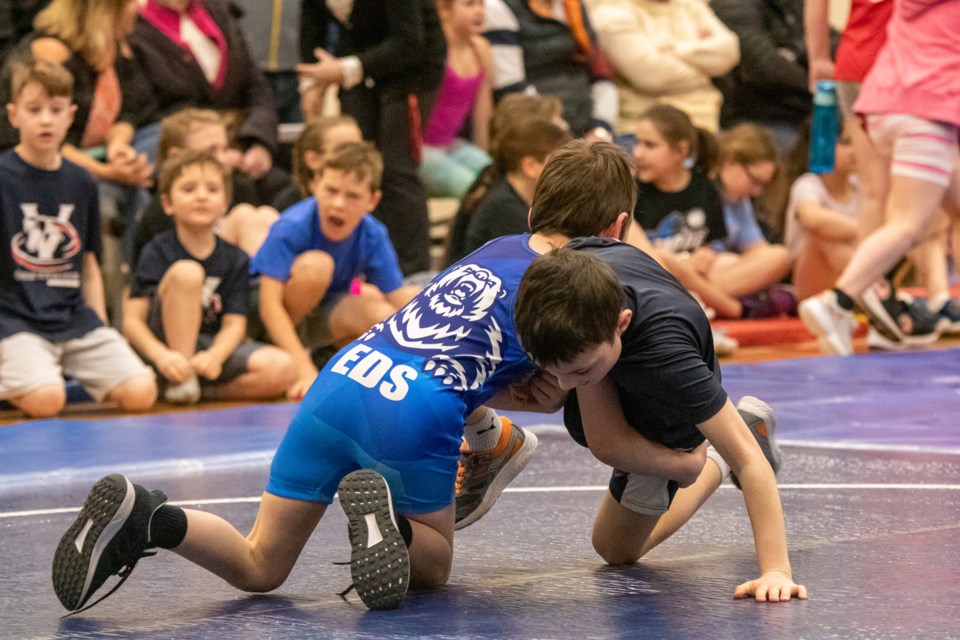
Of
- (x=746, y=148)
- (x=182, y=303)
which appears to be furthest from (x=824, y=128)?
(x=182, y=303)

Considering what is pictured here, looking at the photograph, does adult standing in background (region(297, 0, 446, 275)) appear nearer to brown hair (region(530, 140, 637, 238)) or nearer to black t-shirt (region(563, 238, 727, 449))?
brown hair (region(530, 140, 637, 238))

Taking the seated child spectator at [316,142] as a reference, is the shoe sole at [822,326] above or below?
below

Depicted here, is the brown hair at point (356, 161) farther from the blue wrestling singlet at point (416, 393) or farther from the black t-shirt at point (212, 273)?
the blue wrestling singlet at point (416, 393)

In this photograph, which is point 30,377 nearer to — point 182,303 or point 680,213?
point 182,303

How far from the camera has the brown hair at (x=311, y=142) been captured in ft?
18.7

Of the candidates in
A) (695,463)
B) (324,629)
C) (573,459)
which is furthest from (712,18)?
(324,629)

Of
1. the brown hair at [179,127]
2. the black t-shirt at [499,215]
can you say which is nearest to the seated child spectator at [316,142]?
the brown hair at [179,127]

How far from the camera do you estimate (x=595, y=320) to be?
233 cm

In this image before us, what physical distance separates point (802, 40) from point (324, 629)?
6600 mm

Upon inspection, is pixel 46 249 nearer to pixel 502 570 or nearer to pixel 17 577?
pixel 17 577

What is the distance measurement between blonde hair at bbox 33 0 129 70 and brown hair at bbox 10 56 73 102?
2.75 feet

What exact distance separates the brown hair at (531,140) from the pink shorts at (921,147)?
1.17 meters

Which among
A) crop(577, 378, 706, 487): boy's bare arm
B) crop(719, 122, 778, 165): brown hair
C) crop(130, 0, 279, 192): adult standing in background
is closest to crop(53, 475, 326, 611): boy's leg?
crop(577, 378, 706, 487): boy's bare arm

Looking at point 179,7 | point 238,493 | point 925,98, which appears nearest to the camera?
point 238,493
